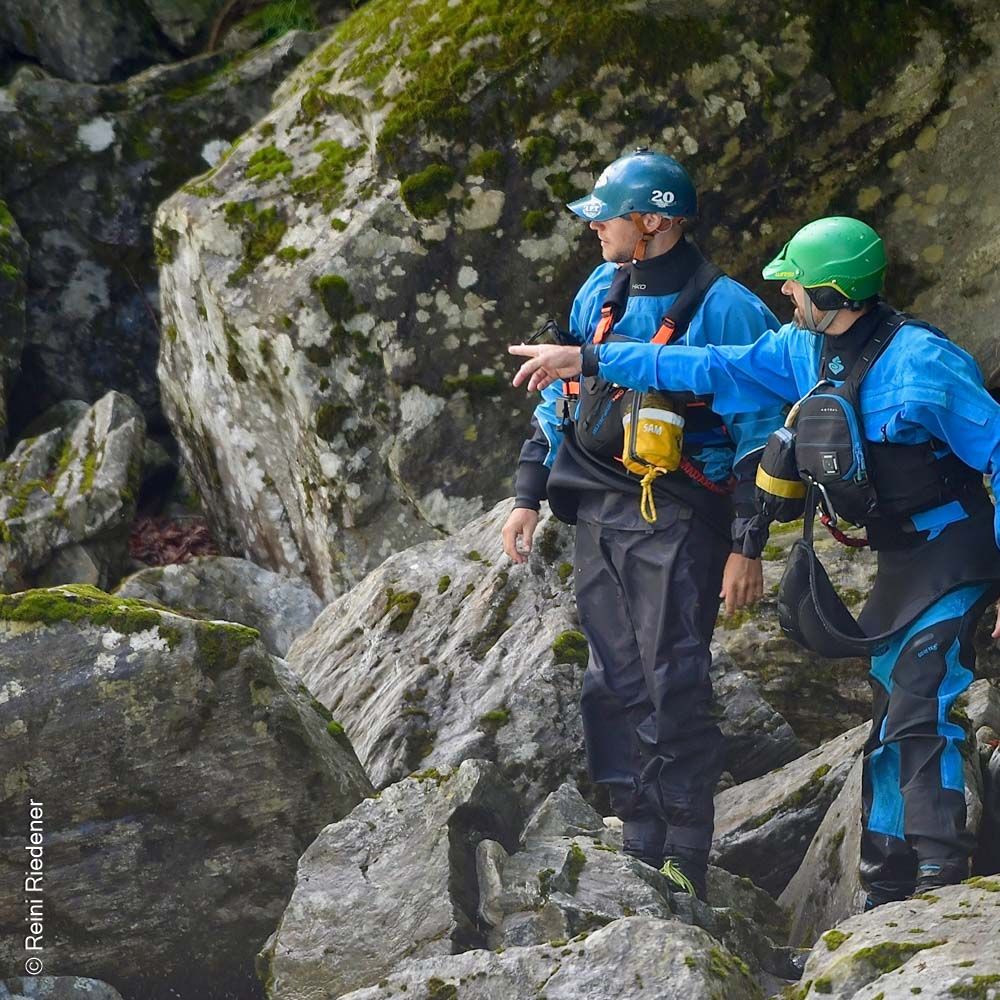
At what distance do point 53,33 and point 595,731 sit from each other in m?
12.1

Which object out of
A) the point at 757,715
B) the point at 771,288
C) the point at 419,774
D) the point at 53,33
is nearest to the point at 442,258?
the point at 771,288

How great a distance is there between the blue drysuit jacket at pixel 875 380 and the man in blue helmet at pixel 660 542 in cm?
26

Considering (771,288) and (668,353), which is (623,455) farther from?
(771,288)

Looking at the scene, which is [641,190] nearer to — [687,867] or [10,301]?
[687,867]

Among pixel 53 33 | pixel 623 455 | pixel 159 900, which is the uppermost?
pixel 53 33

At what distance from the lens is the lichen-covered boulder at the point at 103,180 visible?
15.3 metres

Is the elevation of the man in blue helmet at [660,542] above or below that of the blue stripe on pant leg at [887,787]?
above

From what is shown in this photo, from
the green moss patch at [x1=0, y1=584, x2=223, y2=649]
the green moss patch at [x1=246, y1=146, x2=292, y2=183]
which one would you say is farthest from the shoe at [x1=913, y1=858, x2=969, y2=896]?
the green moss patch at [x1=246, y1=146, x2=292, y2=183]

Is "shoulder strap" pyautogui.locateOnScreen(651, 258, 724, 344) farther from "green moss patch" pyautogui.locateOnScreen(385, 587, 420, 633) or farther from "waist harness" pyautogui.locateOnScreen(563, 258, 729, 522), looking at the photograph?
"green moss patch" pyautogui.locateOnScreen(385, 587, 420, 633)

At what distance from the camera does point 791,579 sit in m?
6.77

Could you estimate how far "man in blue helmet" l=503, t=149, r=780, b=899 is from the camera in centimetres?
688

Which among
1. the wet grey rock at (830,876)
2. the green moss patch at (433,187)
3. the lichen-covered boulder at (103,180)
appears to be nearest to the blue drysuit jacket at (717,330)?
the wet grey rock at (830,876)

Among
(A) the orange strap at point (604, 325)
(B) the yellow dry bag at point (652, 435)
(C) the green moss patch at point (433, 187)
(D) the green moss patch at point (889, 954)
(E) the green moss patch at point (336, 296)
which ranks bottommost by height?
(D) the green moss patch at point (889, 954)

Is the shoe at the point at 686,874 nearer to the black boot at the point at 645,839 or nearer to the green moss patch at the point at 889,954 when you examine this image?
the black boot at the point at 645,839
